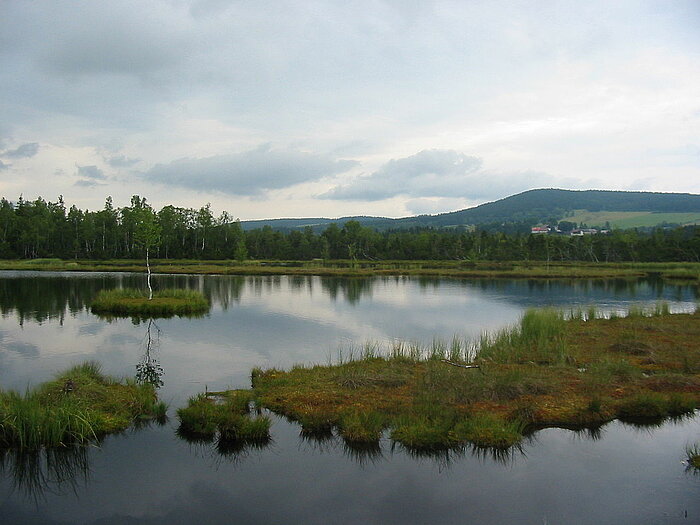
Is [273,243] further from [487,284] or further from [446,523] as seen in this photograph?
[446,523]

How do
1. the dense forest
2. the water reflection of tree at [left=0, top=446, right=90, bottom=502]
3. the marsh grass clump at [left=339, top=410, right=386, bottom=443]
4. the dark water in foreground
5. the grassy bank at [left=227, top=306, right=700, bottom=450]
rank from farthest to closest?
the dense forest → the grassy bank at [left=227, top=306, right=700, bottom=450] → the marsh grass clump at [left=339, top=410, right=386, bottom=443] → the water reflection of tree at [left=0, top=446, right=90, bottom=502] → the dark water in foreground

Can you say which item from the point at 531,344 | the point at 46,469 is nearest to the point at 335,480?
the point at 46,469

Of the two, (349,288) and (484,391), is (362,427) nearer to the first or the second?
(484,391)

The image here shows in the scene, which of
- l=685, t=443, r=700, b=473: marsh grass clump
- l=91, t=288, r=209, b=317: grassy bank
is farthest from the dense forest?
l=685, t=443, r=700, b=473: marsh grass clump

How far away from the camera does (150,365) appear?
20094mm

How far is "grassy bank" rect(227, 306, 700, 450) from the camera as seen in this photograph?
1316 cm

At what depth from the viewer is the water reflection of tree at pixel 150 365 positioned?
1798 centimetres

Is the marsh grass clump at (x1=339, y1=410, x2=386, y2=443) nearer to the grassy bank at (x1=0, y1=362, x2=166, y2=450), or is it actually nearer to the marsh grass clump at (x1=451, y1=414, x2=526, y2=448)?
the marsh grass clump at (x1=451, y1=414, x2=526, y2=448)

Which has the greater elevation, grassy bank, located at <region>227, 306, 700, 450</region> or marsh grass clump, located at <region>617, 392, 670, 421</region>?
grassy bank, located at <region>227, 306, 700, 450</region>

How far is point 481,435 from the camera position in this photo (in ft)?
41.4

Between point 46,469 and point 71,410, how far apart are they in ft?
5.56

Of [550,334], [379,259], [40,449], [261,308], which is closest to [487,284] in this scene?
[261,308]

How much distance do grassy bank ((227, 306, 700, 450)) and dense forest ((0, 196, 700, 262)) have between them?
81.0 metres

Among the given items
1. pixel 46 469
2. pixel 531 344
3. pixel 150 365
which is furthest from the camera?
pixel 531 344
